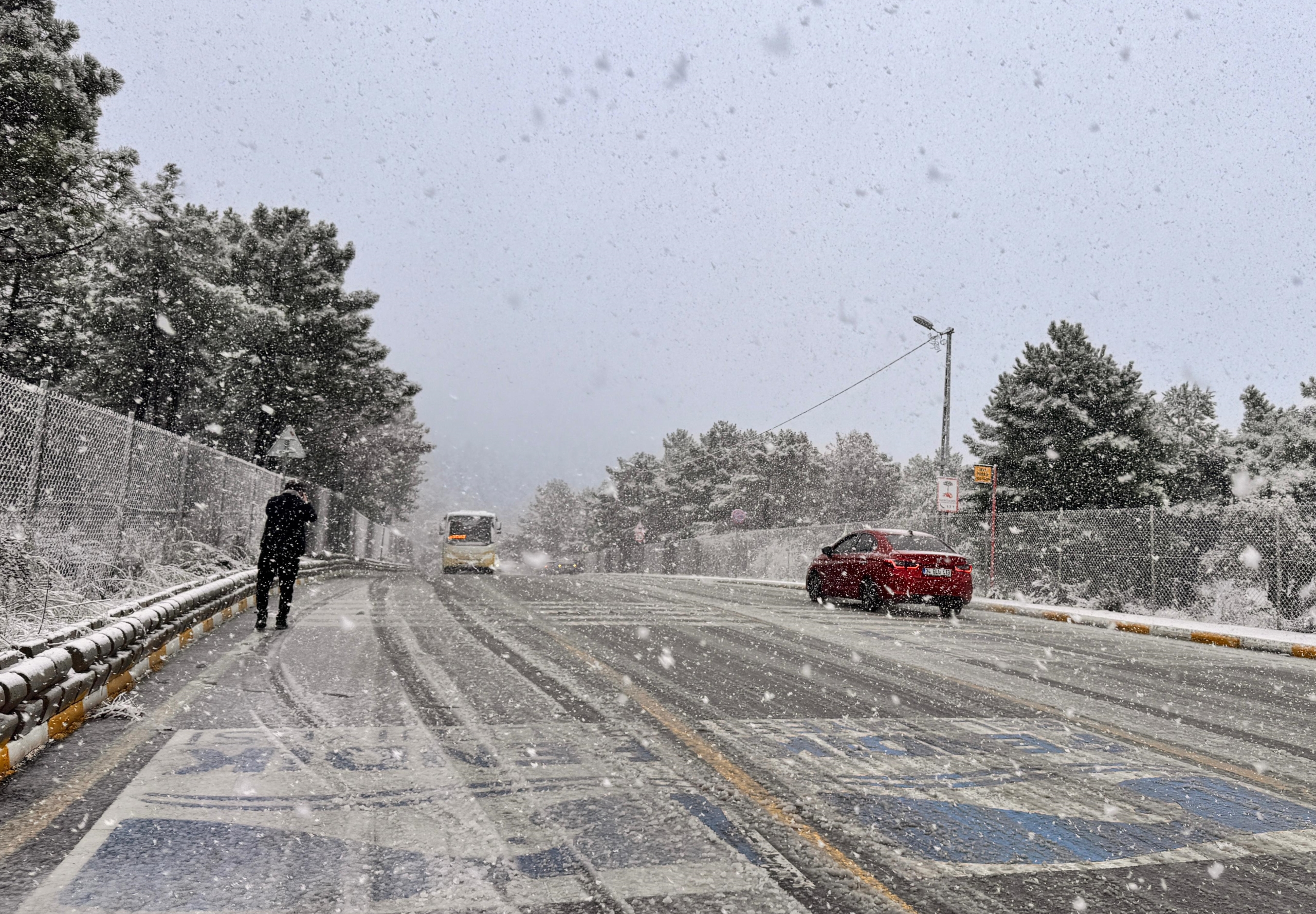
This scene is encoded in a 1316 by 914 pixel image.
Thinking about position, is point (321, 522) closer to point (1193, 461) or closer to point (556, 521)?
point (1193, 461)

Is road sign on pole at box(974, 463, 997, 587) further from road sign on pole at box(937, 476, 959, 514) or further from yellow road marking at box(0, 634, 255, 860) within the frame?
yellow road marking at box(0, 634, 255, 860)

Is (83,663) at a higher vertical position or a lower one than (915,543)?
lower

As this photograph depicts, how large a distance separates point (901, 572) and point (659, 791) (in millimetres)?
12245

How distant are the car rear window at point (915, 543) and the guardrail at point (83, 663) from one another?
11381 millimetres

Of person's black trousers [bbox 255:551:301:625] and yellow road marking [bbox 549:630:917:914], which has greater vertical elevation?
person's black trousers [bbox 255:551:301:625]

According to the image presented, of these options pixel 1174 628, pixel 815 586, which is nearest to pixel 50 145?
pixel 815 586

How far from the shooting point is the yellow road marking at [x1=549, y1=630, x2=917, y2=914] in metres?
3.25

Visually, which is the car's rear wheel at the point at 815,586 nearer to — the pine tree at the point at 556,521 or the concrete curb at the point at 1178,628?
the concrete curb at the point at 1178,628

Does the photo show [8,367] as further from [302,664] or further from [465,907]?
[465,907]

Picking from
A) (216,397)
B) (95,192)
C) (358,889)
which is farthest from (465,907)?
(216,397)

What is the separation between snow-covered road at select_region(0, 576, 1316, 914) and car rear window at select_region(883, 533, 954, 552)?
25.0 ft

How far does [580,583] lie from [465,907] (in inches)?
748

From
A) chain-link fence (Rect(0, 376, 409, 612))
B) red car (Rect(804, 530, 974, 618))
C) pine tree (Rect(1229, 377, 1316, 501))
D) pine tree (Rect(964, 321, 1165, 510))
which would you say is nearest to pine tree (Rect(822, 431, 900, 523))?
pine tree (Rect(1229, 377, 1316, 501))

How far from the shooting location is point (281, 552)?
10320 mm
